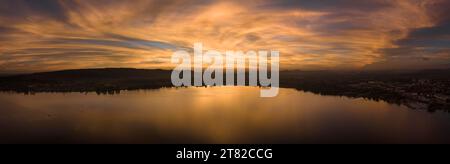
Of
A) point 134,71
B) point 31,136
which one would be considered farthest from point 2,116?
point 134,71

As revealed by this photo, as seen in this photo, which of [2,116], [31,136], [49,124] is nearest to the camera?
[31,136]

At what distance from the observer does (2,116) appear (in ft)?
74.3
